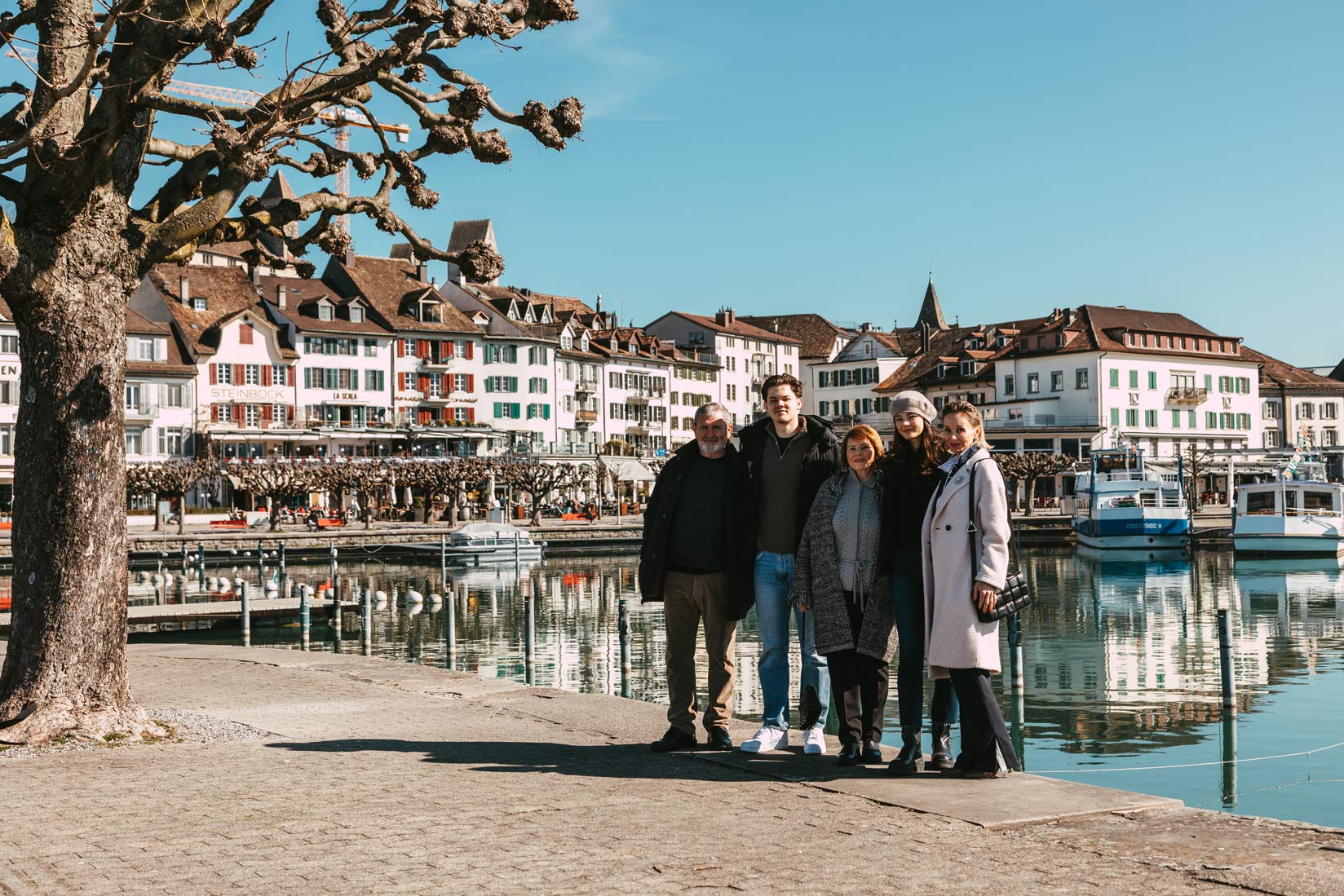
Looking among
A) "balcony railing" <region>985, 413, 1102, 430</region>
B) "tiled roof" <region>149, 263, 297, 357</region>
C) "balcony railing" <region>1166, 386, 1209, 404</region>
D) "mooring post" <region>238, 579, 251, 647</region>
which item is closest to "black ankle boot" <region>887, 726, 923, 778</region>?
"mooring post" <region>238, 579, 251, 647</region>

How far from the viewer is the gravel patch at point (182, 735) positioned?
998 cm

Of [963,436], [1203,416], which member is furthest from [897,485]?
[1203,416]

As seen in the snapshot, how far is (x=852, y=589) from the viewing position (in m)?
8.83

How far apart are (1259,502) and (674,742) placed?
59.3 meters

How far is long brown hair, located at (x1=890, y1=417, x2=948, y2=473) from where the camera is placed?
873 cm

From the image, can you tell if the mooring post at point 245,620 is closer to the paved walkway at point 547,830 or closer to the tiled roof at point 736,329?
the paved walkway at point 547,830

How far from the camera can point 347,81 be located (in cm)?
1082

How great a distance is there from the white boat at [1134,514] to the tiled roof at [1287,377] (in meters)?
54.6

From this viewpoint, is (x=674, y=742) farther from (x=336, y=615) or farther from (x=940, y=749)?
(x=336, y=615)

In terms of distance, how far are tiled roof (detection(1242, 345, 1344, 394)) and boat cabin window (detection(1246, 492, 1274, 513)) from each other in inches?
2218

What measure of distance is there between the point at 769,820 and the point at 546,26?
684 centimetres

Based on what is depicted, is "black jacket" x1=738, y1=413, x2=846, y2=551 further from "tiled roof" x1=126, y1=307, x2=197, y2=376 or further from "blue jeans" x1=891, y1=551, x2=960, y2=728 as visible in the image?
"tiled roof" x1=126, y1=307, x2=197, y2=376

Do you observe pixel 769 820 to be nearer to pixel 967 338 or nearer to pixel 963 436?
pixel 963 436

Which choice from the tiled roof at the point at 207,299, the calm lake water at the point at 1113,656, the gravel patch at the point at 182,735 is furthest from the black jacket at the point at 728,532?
the tiled roof at the point at 207,299
